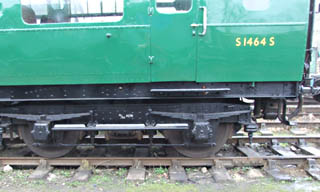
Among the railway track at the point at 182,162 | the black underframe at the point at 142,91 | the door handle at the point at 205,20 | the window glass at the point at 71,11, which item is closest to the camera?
the door handle at the point at 205,20

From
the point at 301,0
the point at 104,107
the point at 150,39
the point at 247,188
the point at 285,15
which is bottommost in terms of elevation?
the point at 247,188

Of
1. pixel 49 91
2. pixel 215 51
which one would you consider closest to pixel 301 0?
pixel 215 51

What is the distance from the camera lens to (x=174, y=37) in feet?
11.3

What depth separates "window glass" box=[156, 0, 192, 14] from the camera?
3.42m

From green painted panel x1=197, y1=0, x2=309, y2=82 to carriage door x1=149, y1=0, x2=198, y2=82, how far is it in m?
0.17

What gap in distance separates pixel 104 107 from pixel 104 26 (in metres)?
1.38

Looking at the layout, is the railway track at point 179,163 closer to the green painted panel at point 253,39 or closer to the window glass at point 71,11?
the green painted panel at point 253,39

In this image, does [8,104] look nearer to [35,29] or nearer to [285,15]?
[35,29]

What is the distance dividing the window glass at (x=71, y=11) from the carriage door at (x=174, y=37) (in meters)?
0.63

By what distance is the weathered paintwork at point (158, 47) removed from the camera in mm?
3400

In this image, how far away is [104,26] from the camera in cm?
344

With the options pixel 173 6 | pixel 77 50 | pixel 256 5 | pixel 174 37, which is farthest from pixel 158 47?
pixel 256 5

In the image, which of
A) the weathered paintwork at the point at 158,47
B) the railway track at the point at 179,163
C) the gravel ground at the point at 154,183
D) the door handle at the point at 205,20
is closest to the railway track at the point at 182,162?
the railway track at the point at 179,163

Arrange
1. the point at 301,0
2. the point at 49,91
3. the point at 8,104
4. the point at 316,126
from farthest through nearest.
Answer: the point at 316,126 → the point at 8,104 → the point at 49,91 → the point at 301,0
